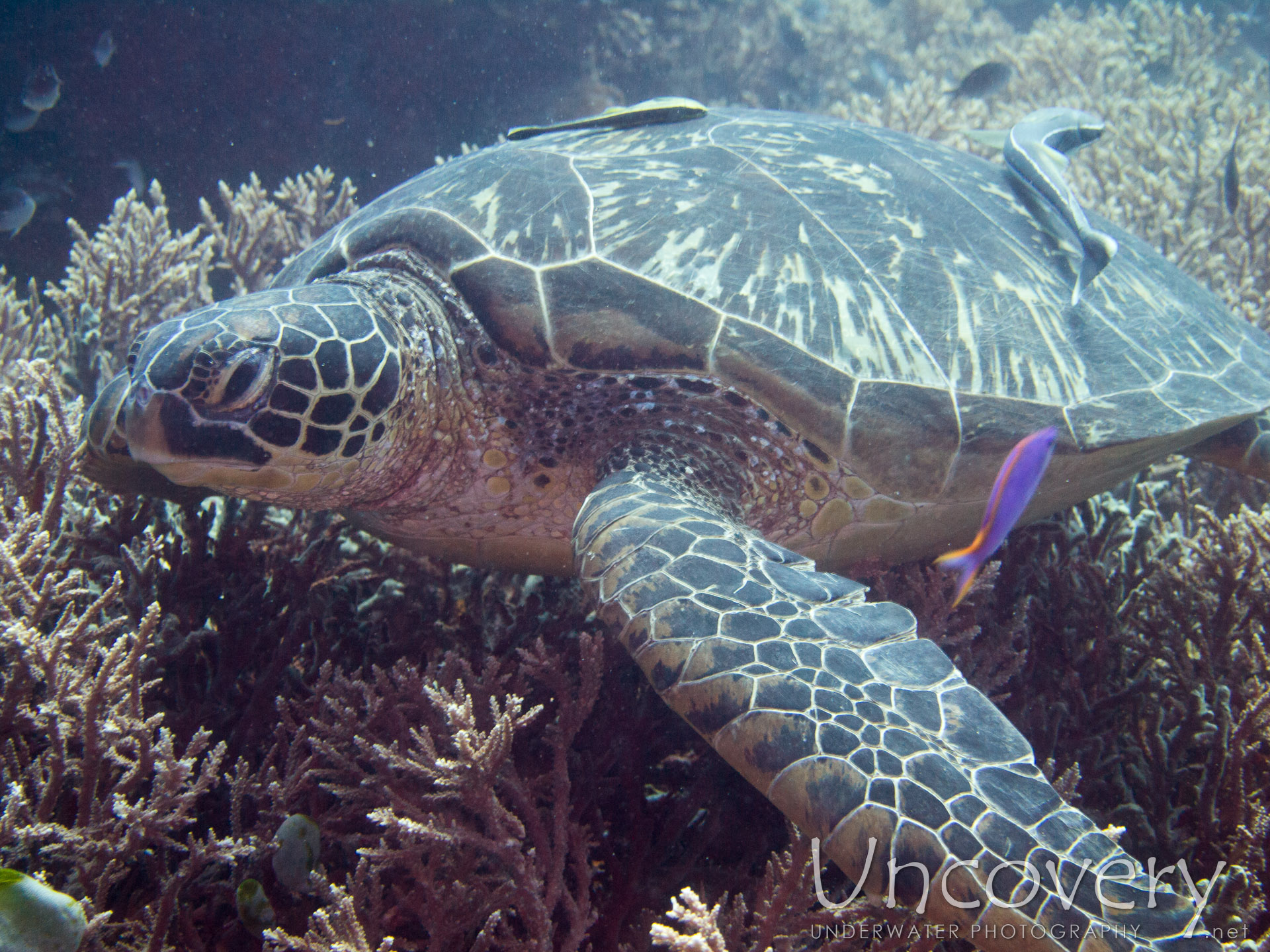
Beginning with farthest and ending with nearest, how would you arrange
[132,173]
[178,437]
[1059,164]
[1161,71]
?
[1161,71] → [132,173] → [1059,164] → [178,437]

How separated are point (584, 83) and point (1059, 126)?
4.58 meters

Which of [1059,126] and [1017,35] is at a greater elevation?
[1017,35]

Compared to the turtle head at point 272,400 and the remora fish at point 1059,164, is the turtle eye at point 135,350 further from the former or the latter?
the remora fish at point 1059,164

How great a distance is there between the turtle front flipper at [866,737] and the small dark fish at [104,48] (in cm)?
590

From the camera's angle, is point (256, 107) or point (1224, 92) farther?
point (1224, 92)

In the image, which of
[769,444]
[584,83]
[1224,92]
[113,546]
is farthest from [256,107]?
[1224,92]

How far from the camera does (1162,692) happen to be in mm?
1746

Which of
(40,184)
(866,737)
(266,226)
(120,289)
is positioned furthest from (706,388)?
(40,184)

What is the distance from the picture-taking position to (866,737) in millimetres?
977

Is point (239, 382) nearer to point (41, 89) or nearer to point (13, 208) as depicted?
point (13, 208)

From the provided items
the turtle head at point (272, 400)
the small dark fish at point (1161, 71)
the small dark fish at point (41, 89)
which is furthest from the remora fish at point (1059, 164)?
the small dark fish at point (1161, 71)

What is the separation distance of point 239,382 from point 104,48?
529cm

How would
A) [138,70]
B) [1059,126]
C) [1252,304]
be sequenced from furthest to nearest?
[138,70] < [1252,304] < [1059,126]

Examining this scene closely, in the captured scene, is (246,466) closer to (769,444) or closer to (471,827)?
(471,827)
